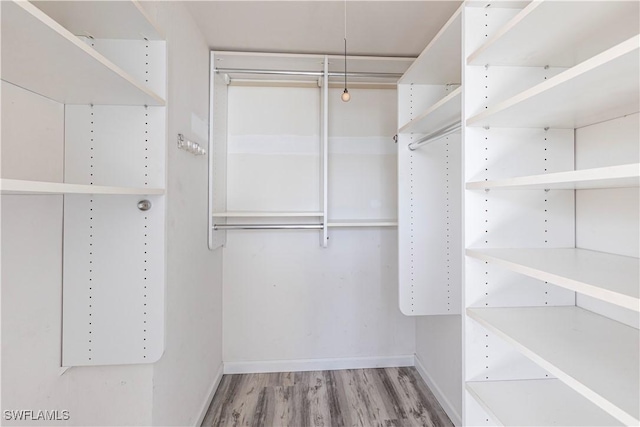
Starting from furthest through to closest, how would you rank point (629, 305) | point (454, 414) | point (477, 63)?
1. point (454, 414)
2. point (477, 63)
3. point (629, 305)

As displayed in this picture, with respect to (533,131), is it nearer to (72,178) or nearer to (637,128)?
(637,128)

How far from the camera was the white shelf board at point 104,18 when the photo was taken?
913mm

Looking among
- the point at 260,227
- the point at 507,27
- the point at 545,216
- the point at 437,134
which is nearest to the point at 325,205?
the point at 260,227

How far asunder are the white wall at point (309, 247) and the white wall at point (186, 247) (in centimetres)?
36

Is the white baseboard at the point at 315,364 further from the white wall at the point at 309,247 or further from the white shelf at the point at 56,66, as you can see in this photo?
the white shelf at the point at 56,66

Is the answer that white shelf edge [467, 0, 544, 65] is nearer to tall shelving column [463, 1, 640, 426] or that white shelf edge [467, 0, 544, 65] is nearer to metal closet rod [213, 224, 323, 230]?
tall shelving column [463, 1, 640, 426]

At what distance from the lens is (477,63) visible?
41.4 inches

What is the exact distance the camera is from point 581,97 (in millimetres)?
806

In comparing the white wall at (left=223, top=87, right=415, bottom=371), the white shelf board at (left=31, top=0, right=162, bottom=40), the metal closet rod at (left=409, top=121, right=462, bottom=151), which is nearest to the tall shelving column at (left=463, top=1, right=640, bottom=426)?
the metal closet rod at (left=409, top=121, right=462, bottom=151)

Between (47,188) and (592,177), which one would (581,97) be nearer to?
(592,177)

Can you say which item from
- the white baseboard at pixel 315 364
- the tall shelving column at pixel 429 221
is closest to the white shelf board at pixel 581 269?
the tall shelving column at pixel 429 221

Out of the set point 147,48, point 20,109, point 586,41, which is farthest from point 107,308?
point 586,41

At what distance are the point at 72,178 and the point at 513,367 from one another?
5.62 ft

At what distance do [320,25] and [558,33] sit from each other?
1.21 meters
